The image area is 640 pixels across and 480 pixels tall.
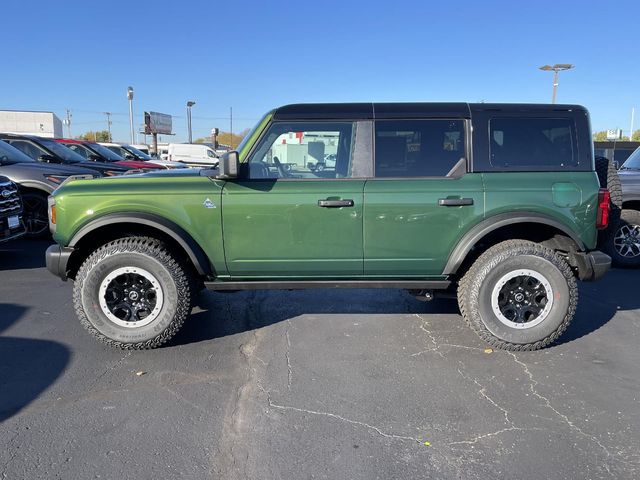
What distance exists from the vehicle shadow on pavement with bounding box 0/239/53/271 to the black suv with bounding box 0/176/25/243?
41 cm

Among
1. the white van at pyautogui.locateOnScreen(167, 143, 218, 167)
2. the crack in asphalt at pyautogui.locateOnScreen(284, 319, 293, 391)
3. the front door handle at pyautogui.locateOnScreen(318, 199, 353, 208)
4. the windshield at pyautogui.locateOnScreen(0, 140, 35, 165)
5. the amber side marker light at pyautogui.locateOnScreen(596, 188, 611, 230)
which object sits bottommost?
the crack in asphalt at pyautogui.locateOnScreen(284, 319, 293, 391)

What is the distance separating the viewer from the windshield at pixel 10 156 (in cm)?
821

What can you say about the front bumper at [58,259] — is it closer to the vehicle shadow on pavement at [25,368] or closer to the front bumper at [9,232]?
the vehicle shadow on pavement at [25,368]

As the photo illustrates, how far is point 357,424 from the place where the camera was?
2859mm

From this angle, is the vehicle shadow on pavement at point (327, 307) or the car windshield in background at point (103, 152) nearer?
the vehicle shadow on pavement at point (327, 307)

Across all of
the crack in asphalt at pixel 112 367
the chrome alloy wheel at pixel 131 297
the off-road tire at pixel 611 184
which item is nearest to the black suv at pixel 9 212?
the chrome alloy wheel at pixel 131 297

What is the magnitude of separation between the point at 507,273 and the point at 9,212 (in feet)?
20.6

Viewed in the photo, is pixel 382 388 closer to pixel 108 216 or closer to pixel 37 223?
pixel 108 216

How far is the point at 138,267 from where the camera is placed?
3814 millimetres

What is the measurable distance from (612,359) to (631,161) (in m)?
4.76

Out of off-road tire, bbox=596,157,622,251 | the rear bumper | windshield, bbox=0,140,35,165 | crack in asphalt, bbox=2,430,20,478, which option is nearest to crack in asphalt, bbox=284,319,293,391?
crack in asphalt, bbox=2,430,20,478

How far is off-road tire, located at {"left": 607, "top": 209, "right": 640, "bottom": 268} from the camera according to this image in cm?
648

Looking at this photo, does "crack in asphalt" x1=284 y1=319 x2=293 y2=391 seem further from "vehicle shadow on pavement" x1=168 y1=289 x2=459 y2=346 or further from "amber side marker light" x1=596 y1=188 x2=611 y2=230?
"amber side marker light" x1=596 y1=188 x2=611 y2=230

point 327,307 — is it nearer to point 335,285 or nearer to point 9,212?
point 335,285
